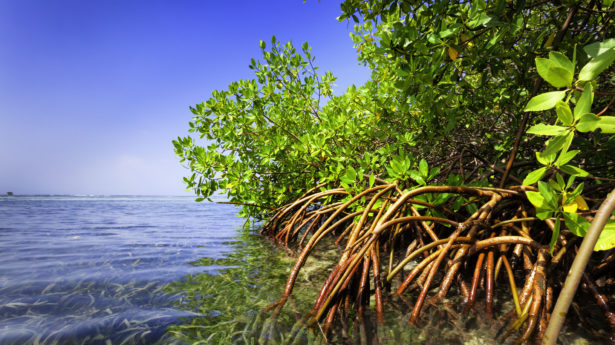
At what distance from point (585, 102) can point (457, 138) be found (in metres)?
3.91

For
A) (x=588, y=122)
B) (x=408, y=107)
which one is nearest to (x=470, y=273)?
(x=408, y=107)

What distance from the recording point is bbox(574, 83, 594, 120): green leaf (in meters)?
0.73

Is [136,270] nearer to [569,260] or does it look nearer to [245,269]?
[245,269]

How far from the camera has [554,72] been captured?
792 mm

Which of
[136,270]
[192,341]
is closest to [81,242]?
[136,270]

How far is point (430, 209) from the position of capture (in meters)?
2.22

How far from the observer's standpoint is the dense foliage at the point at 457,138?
3.59 feet

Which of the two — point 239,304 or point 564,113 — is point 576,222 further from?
point 239,304

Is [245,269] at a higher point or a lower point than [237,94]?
lower

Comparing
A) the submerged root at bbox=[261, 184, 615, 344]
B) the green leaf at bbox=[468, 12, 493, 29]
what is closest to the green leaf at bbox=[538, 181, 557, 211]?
the submerged root at bbox=[261, 184, 615, 344]

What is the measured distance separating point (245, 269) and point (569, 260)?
2.60 metres

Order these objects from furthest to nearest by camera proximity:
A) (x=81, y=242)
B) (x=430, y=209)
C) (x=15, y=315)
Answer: (x=81, y=242) → (x=430, y=209) → (x=15, y=315)

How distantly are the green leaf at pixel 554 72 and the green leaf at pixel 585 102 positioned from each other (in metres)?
0.05

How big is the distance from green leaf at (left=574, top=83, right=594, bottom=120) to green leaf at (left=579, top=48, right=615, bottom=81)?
0.16 ft
